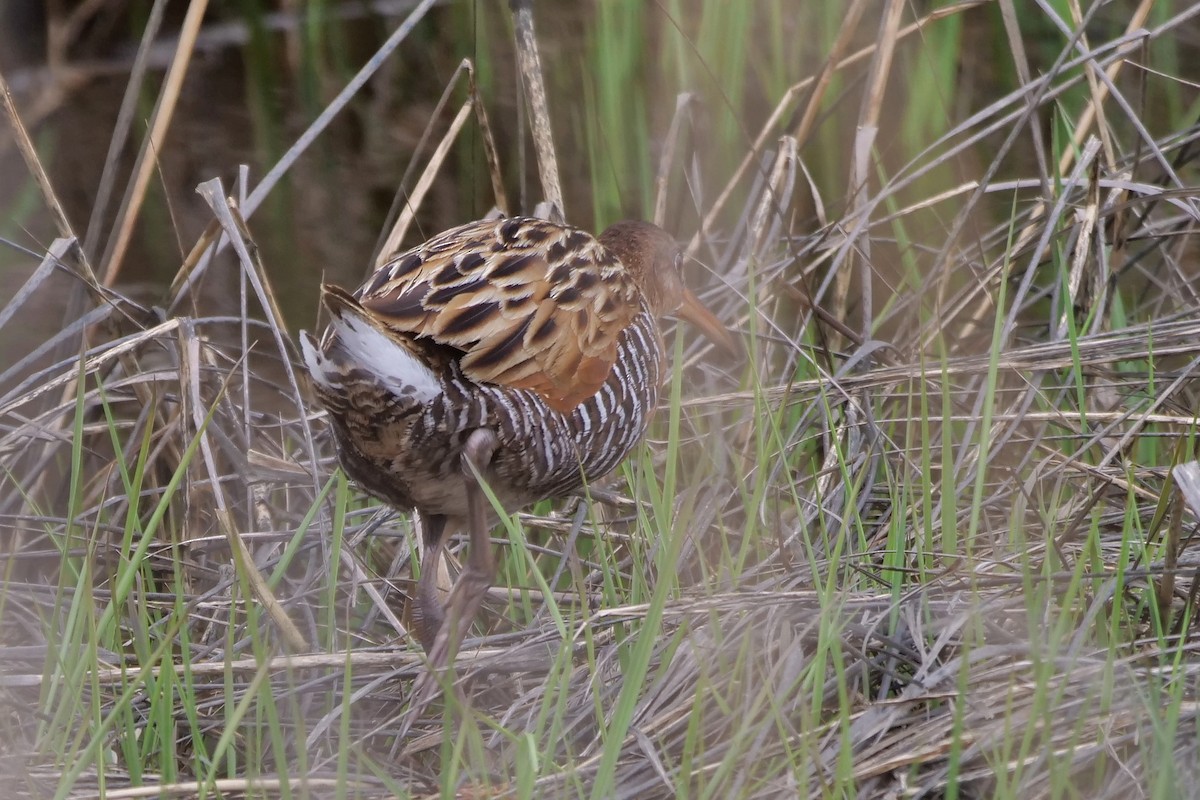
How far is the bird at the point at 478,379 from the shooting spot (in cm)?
277

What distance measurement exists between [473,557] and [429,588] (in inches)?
7.0

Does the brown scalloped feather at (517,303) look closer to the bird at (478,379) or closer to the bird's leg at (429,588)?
the bird at (478,379)

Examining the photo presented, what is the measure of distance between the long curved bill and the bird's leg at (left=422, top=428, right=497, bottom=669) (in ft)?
3.43

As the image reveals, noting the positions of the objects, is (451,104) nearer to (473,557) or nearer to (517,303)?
(517,303)

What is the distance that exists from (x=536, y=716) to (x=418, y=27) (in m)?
4.93

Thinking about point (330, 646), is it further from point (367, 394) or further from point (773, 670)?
point (773, 670)

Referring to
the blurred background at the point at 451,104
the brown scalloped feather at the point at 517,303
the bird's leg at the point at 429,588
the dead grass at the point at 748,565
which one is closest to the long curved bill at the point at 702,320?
Answer: the dead grass at the point at 748,565

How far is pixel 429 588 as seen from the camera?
3.18m

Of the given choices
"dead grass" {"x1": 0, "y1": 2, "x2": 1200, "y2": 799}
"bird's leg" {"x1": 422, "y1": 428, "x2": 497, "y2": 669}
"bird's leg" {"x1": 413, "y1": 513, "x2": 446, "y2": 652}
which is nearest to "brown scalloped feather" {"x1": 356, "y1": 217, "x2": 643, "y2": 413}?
"bird's leg" {"x1": 422, "y1": 428, "x2": 497, "y2": 669}

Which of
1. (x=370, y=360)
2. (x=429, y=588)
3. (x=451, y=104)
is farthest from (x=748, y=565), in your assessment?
(x=451, y=104)

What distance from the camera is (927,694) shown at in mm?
2213

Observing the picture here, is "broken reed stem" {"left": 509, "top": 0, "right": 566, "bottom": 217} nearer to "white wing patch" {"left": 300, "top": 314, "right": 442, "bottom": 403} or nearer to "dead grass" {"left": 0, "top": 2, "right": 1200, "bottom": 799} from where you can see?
"dead grass" {"left": 0, "top": 2, "right": 1200, "bottom": 799}

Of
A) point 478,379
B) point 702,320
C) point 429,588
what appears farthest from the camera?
point 702,320

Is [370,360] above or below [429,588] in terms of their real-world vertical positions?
above
